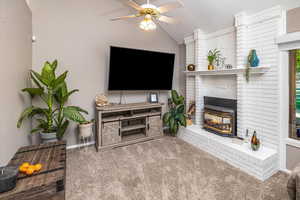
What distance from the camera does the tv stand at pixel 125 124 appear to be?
3174mm

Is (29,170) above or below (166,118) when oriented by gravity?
below

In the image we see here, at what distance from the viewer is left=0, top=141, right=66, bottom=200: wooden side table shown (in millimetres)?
Result: 1175

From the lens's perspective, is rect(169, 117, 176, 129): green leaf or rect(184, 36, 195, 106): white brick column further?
rect(184, 36, 195, 106): white brick column

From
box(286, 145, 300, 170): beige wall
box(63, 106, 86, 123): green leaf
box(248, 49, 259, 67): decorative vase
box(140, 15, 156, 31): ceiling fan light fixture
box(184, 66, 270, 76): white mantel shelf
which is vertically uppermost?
box(140, 15, 156, 31): ceiling fan light fixture

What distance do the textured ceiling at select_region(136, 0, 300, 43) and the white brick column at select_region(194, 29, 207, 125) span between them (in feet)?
0.59

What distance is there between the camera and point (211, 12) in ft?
9.89

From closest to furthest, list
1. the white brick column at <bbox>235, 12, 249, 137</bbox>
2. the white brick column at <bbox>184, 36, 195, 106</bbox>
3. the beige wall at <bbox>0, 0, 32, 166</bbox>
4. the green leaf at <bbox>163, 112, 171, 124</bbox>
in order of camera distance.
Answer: the beige wall at <bbox>0, 0, 32, 166</bbox>
the white brick column at <bbox>235, 12, 249, 137</bbox>
the green leaf at <bbox>163, 112, 171, 124</bbox>
the white brick column at <bbox>184, 36, 195, 106</bbox>

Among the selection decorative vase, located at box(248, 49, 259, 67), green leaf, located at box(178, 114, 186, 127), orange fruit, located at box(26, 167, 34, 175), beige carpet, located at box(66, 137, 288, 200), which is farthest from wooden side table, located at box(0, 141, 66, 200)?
decorative vase, located at box(248, 49, 259, 67)

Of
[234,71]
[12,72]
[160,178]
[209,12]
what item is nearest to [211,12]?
[209,12]

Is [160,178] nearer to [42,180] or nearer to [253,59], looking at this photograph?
[42,180]

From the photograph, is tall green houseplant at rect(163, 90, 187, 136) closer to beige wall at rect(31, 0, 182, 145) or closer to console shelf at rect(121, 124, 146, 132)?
console shelf at rect(121, 124, 146, 132)

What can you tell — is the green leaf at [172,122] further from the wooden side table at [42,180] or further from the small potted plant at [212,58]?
the wooden side table at [42,180]

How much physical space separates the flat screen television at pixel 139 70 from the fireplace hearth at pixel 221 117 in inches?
45.3

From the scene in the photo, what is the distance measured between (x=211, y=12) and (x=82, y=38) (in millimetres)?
2640
